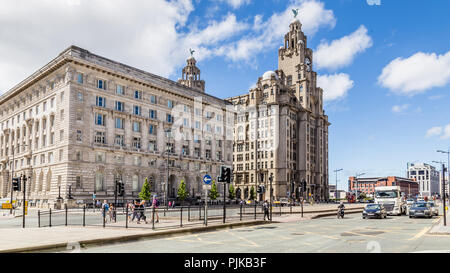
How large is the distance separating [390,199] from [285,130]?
7562cm

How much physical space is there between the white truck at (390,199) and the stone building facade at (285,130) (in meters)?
71.8

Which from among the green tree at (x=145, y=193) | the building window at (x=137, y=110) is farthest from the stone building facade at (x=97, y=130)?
the green tree at (x=145, y=193)

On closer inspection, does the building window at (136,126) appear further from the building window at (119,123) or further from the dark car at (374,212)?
the dark car at (374,212)

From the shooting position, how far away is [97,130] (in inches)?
2576

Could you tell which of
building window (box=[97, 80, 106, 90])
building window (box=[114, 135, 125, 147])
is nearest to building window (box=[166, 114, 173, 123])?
building window (box=[114, 135, 125, 147])

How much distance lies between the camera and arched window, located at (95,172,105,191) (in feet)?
211

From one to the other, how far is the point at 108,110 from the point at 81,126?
584cm

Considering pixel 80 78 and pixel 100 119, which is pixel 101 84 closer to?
pixel 80 78

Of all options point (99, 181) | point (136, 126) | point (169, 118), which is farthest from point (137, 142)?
point (99, 181)

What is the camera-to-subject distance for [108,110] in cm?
6681

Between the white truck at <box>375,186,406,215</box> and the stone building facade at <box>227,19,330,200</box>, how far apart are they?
7182cm
